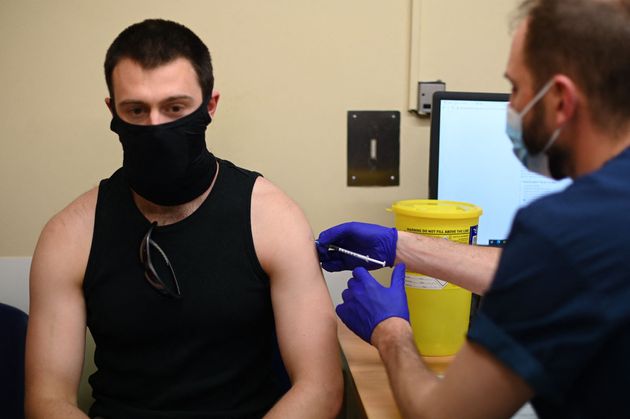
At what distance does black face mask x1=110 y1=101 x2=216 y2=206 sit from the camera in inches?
45.4

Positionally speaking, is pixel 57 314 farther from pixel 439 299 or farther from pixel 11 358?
pixel 439 299

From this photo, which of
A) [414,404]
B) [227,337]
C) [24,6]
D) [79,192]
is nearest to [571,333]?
[414,404]

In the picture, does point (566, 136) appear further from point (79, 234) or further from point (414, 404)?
point (79, 234)

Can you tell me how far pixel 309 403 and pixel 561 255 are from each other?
0.69 m

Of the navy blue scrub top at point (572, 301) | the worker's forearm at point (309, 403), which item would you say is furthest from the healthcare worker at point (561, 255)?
the worker's forearm at point (309, 403)

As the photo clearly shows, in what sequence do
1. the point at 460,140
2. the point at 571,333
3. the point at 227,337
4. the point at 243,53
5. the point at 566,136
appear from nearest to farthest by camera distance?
the point at 571,333 < the point at 566,136 < the point at 227,337 < the point at 460,140 < the point at 243,53

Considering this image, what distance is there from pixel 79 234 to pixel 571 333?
108cm

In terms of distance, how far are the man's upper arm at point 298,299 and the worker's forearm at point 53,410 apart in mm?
480

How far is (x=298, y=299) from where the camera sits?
124 cm

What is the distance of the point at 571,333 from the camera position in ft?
2.23

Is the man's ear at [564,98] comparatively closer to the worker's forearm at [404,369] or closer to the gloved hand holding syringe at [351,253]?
the worker's forearm at [404,369]

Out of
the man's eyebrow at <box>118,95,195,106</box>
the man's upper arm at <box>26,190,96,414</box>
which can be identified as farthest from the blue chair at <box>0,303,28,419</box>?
the man's eyebrow at <box>118,95,195,106</box>

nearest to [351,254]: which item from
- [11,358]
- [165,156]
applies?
[165,156]

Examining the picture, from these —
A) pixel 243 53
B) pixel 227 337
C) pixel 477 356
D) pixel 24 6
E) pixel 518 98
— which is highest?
pixel 24 6
